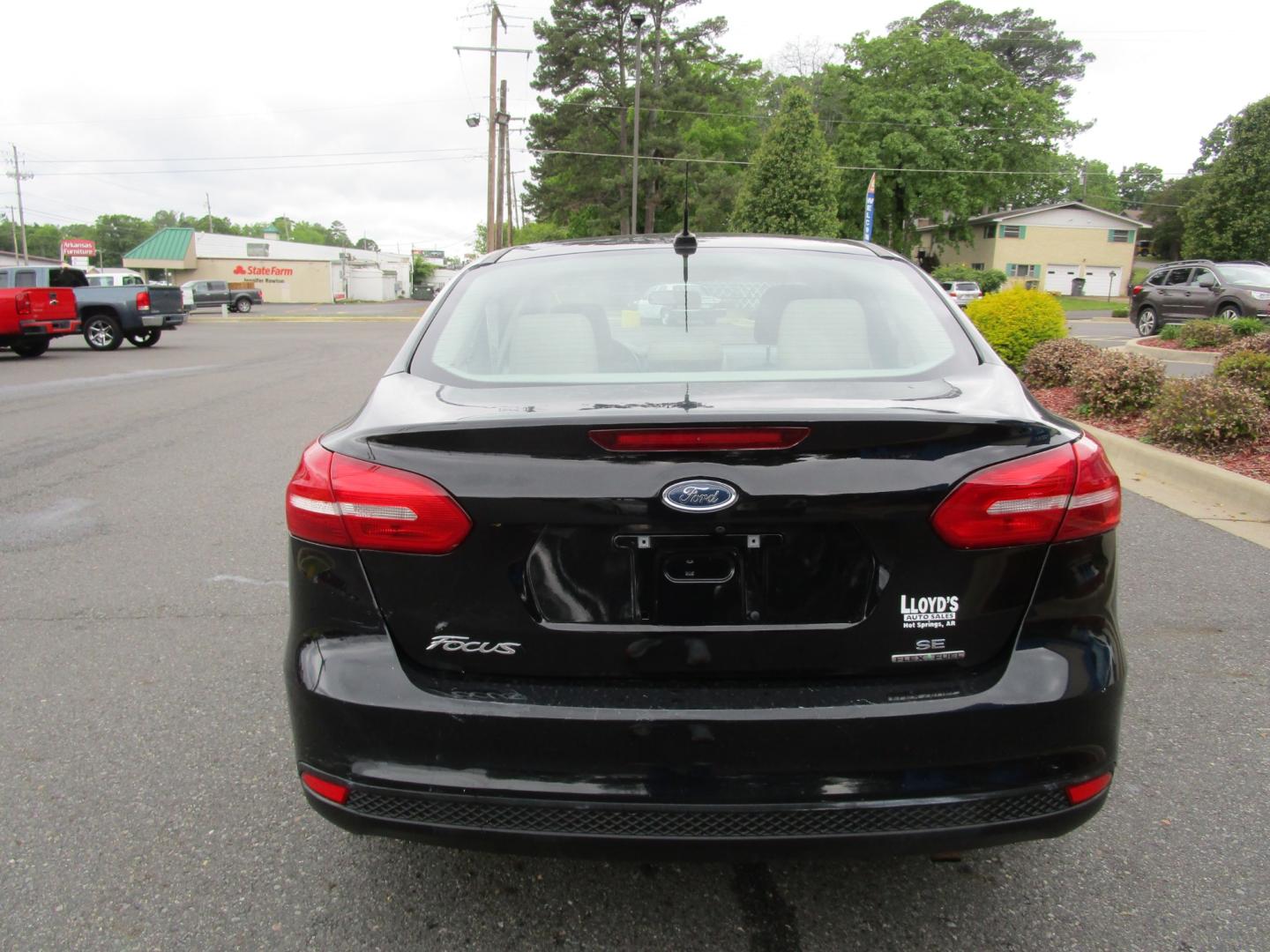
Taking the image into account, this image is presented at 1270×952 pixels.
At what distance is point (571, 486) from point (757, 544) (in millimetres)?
383

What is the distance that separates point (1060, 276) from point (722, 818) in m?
68.9

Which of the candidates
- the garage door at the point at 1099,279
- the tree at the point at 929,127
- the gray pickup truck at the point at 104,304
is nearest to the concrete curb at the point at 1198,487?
the gray pickup truck at the point at 104,304

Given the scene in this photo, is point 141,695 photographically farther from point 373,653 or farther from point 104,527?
point 104,527

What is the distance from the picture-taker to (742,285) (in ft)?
9.13

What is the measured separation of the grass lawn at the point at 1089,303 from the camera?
49.3 m

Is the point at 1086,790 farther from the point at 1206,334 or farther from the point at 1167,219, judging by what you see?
the point at 1167,219

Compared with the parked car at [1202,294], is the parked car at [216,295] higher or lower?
lower

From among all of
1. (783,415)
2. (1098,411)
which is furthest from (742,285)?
(1098,411)

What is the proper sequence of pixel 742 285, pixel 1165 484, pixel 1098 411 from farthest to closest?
1. pixel 1098 411
2. pixel 1165 484
3. pixel 742 285

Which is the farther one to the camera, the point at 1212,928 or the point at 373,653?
the point at 1212,928

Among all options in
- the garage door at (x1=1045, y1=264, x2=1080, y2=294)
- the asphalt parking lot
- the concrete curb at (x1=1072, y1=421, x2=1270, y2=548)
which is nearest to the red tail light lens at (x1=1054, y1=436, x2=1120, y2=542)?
the asphalt parking lot

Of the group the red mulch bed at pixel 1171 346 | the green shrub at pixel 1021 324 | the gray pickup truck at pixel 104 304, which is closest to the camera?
the green shrub at pixel 1021 324

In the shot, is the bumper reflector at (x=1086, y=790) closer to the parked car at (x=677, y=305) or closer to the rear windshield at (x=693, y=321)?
the rear windshield at (x=693, y=321)

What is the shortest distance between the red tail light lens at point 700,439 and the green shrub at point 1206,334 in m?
16.5
